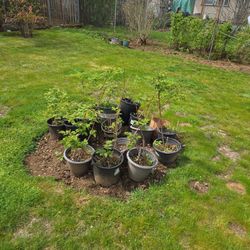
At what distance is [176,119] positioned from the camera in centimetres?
423

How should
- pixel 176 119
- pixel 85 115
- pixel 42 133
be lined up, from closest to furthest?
pixel 85 115
pixel 42 133
pixel 176 119

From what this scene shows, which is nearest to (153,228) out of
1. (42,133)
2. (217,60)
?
(42,133)

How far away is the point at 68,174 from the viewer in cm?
279

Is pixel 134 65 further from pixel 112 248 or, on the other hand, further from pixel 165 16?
pixel 165 16

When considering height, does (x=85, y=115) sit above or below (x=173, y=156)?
above

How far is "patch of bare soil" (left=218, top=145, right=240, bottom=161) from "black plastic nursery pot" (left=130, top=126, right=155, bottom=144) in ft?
3.44

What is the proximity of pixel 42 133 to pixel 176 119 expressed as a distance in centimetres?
216

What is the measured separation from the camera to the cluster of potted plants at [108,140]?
2640mm

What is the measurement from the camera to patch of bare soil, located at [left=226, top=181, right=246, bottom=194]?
112 inches

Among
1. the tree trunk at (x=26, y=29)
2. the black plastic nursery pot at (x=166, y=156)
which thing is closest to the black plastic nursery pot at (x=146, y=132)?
the black plastic nursery pot at (x=166, y=156)

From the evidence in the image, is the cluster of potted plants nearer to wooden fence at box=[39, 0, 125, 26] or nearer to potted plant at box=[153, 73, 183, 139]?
potted plant at box=[153, 73, 183, 139]

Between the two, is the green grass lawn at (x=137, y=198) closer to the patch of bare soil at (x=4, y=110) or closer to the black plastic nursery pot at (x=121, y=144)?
the patch of bare soil at (x=4, y=110)

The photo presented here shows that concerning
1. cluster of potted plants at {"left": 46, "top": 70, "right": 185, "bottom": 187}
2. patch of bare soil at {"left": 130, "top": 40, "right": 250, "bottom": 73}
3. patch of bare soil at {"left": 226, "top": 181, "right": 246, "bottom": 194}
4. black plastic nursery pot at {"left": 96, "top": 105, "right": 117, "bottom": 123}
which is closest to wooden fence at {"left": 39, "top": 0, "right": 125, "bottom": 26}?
patch of bare soil at {"left": 130, "top": 40, "right": 250, "bottom": 73}

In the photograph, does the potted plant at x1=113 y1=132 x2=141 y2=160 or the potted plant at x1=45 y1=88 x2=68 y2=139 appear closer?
the potted plant at x1=113 y1=132 x2=141 y2=160
